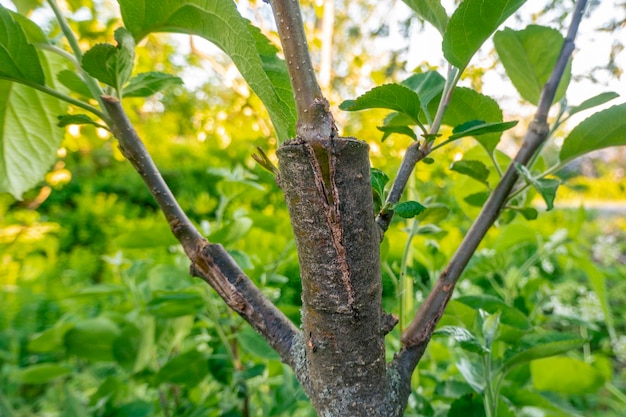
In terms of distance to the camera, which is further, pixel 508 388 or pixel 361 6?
pixel 361 6

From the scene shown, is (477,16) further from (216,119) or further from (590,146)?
(216,119)

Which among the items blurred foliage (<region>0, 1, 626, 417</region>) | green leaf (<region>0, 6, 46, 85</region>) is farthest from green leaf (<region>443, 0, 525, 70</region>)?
green leaf (<region>0, 6, 46, 85</region>)

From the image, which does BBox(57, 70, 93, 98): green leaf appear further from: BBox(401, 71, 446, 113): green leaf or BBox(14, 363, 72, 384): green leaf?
BBox(14, 363, 72, 384): green leaf

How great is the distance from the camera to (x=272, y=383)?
0.56m

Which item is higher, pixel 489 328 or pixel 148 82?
pixel 148 82

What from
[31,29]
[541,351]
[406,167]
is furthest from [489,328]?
[31,29]

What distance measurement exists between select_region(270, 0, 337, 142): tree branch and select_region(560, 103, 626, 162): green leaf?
20 centimetres

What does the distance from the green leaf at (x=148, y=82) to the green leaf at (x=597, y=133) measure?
0.28 meters

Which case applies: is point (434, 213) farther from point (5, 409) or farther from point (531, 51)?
point (5, 409)

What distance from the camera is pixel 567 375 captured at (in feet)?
1.59

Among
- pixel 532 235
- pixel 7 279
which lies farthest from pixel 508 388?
pixel 7 279

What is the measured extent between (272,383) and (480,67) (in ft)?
1.97

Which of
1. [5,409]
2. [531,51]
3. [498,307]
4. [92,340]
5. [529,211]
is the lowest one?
[5,409]

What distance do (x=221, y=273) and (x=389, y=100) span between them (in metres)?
0.14
